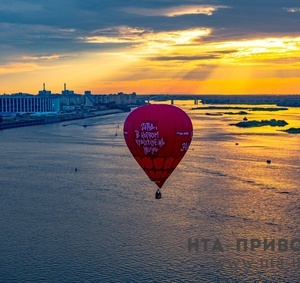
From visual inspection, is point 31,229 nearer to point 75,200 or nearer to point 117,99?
point 75,200

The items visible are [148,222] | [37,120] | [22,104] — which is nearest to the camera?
[148,222]

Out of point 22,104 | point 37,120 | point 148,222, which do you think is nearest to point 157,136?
point 148,222

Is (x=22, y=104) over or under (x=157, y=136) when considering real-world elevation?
under

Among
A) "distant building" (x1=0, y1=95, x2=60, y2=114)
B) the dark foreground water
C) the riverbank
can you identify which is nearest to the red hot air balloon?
the dark foreground water

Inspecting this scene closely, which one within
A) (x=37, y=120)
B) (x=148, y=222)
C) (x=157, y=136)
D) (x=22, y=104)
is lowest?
(x=148, y=222)

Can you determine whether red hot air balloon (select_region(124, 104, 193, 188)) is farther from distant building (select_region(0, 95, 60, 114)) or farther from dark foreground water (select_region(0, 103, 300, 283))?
distant building (select_region(0, 95, 60, 114))

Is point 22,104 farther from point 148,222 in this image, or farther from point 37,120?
point 148,222

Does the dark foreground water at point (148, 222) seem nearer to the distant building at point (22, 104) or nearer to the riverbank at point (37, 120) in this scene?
the riverbank at point (37, 120)
